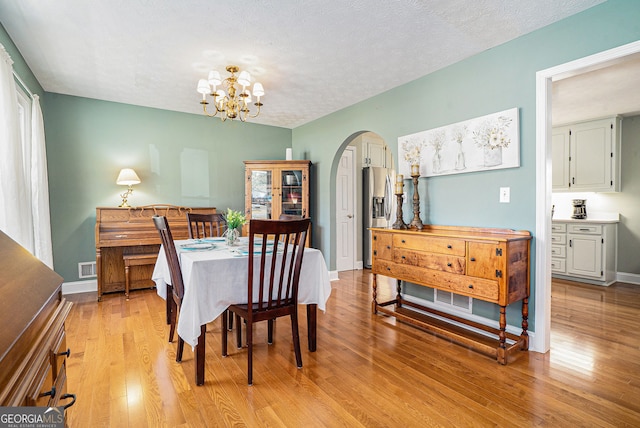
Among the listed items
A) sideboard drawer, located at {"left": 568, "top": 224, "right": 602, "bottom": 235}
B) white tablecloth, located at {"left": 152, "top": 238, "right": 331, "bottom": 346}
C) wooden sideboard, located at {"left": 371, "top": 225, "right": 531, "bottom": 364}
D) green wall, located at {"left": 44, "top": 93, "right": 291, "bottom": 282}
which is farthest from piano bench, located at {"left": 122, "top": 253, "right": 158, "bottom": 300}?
sideboard drawer, located at {"left": 568, "top": 224, "right": 602, "bottom": 235}

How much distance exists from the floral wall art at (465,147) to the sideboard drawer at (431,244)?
29.5 inches

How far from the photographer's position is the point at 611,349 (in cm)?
256

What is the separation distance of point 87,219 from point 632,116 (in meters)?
7.60

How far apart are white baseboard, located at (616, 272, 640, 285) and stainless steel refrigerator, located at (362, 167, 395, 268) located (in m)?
3.37

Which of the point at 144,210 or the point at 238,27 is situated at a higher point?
the point at 238,27

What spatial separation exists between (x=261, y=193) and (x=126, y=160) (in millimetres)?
1856

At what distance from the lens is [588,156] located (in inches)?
193

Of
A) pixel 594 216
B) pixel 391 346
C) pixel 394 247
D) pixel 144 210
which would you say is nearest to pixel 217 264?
pixel 391 346

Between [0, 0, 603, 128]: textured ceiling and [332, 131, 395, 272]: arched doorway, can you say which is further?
[332, 131, 395, 272]: arched doorway

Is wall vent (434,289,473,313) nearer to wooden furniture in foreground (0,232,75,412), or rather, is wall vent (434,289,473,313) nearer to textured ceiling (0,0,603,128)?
textured ceiling (0,0,603,128)

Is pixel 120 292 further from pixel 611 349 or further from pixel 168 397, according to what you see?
pixel 611 349

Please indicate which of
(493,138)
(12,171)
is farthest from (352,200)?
(12,171)

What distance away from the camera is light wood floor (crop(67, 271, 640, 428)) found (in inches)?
69.2

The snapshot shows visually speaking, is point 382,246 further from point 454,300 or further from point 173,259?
point 173,259
